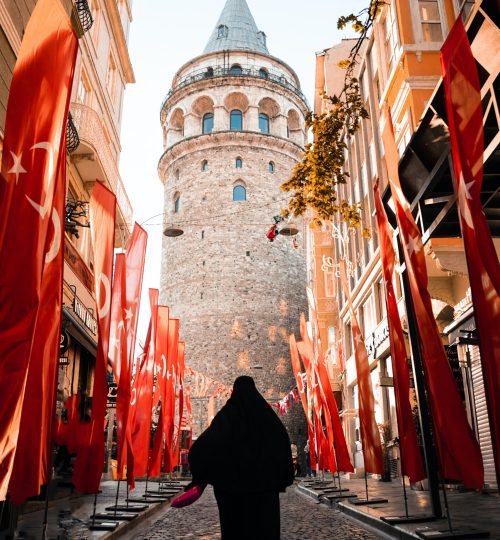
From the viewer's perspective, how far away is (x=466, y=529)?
5812mm

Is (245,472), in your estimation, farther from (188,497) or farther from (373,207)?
(373,207)

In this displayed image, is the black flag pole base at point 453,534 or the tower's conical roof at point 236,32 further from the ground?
→ the tower's conical roof at point 236,32

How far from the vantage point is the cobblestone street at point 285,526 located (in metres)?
6.88

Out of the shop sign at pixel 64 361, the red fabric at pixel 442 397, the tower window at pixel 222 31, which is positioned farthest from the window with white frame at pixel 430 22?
the tower window at pixel 222 31

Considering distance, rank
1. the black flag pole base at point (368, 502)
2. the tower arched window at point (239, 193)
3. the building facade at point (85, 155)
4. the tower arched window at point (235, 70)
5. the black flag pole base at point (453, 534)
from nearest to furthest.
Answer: the black flag pole base at point (453, 534) → the black flag pole base at point (368, 502) → the building facade at point (85, 155) → the tower arched window at point (239, 193) → the tower arched window at point (235, 70)

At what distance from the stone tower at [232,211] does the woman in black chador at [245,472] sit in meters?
29.1

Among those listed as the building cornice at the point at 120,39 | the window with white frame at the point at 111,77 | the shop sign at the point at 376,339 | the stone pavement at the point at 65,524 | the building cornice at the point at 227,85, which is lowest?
the stone pavement at the point at 65,524

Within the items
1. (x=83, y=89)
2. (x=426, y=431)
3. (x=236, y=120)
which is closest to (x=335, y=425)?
(x=426, y=431)

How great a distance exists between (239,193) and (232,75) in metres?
8.71

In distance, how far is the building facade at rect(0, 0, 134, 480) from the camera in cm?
1244

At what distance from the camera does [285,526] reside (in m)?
7.91

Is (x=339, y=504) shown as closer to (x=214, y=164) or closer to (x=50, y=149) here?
(x=50, y=149)

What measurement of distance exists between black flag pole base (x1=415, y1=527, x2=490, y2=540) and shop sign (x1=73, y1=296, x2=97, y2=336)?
1003cm

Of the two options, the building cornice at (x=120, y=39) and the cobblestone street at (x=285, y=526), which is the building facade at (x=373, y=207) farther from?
the building cornice at (x=120, y=39)
